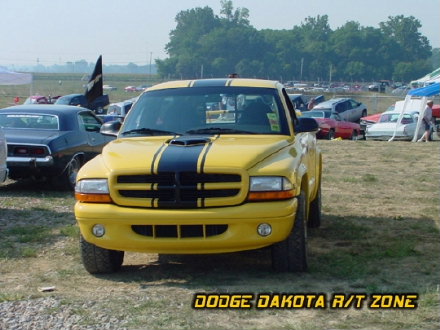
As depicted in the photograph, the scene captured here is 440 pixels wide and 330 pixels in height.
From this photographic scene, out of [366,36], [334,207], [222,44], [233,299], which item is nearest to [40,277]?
[233,299]

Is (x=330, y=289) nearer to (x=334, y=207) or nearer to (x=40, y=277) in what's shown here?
Answer: (x=40, y=277)

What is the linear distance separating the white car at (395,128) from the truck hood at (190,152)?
20.2 m

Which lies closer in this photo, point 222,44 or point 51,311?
point 51,311

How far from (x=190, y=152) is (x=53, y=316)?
175cm

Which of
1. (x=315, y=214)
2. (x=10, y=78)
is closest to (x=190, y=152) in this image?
(x=315, y=214)

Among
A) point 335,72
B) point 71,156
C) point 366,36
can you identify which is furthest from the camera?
point 366,36

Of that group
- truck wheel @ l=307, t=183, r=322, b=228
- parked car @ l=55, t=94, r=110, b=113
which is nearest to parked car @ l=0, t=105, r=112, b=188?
truck wheel @ l=307, t=183, r=322, b=228

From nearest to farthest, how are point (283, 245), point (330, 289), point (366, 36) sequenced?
point (330, 289) < point (283, 245) < point (366, 36)

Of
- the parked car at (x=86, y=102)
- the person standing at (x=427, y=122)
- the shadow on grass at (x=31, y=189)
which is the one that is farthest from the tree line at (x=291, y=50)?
the shadow on grass at (x=31, y=189)

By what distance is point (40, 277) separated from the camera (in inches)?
261

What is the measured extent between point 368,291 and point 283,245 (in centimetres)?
85

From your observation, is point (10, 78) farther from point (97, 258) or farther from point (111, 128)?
point (97, 258)

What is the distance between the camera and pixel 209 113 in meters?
7.31

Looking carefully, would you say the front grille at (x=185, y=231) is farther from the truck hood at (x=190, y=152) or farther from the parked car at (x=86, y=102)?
the parked car at (x=86, y=102)
